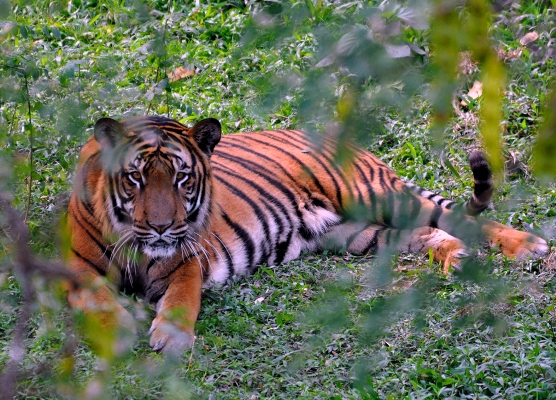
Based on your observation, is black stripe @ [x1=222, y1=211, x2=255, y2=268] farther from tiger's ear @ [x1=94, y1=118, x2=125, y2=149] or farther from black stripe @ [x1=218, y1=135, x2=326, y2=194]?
tiger's ear @ [x1=94, y1=118, x2=125, y2=149]

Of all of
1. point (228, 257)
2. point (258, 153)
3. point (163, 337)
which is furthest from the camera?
point (258, 153)

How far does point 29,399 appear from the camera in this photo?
9.23 feet

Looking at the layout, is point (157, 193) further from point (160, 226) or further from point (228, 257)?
point (228, 257)

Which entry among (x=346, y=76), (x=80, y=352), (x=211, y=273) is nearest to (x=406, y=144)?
(x=211, y=273)

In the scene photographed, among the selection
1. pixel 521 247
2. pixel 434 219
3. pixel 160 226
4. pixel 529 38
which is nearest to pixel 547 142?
pixel 160 226

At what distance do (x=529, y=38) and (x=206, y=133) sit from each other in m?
2.88

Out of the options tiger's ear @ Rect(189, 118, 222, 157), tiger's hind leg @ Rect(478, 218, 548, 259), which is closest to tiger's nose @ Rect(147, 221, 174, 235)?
tiger's ear @ Rect(189, 118, 222, 157)

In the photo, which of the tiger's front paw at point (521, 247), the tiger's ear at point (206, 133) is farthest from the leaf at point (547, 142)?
the tiger's front paw at point (521, 247)

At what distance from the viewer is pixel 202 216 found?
400 cm

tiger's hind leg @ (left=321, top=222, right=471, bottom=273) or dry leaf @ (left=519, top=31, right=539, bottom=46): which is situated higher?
dry leaf @ (left=519, top=31, right=539, bottom=46)

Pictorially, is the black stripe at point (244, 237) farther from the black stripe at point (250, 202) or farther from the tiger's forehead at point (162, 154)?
the tiger's forehead at point (162, 154)

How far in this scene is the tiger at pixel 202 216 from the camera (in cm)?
354

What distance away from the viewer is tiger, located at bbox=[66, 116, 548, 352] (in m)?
3.54

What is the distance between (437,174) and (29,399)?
3.27 meters
